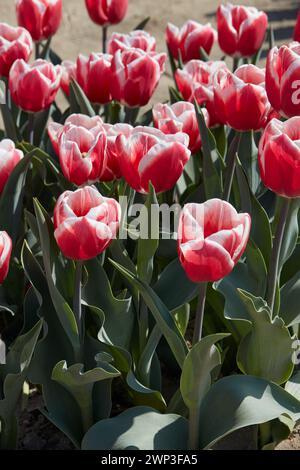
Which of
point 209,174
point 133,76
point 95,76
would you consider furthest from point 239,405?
point 95,76

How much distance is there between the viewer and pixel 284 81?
62.9 inches

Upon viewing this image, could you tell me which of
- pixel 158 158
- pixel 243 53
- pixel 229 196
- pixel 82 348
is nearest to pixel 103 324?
pixel 82 348

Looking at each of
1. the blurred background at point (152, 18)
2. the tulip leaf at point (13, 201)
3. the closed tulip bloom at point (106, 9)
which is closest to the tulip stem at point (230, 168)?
the tulip leaf at point (13, 201)

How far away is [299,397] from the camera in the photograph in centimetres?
173

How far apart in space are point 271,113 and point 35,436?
0.88 m

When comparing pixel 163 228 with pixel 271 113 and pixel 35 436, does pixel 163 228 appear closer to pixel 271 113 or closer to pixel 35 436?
pixel 271 113

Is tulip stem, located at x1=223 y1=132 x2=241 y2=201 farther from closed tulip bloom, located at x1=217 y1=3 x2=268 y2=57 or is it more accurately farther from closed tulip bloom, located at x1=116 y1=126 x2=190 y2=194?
closed tulip bloom, located at x1=217 y1=3 x2=268 y2=57

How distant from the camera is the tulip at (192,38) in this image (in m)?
2.41

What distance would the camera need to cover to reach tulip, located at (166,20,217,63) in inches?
94.9

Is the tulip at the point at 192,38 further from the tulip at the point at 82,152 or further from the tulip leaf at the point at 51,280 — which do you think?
the tulip leaf at the point at 51,280

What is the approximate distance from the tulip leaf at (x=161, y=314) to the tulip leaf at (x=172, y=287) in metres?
0.11

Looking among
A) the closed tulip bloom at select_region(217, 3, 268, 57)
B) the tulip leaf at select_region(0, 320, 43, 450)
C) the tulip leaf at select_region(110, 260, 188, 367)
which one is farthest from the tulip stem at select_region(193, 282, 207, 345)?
the closed tulip bloom at select_region(217, 3, 268, 57)

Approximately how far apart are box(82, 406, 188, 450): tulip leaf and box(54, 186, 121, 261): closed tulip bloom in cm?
34

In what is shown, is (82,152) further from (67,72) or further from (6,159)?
(67,72)
